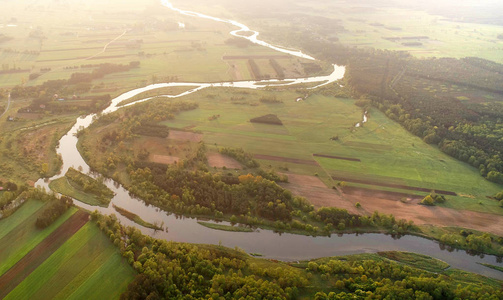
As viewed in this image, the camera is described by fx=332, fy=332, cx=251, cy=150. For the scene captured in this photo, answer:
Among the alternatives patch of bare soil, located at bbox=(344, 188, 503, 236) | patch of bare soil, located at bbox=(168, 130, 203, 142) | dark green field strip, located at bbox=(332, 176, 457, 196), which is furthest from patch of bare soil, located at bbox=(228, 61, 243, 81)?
patch of bare soil, located at bbox=(344, 188, 503, 236)

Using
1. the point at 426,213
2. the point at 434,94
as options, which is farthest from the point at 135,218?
the point at 434,94

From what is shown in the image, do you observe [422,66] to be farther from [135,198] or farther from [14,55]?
[14,55]

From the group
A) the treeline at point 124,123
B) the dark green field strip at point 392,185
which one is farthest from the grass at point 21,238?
the dark green field strip at point 392,185

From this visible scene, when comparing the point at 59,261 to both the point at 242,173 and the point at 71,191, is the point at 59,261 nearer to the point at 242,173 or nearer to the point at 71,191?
the point at 71,191

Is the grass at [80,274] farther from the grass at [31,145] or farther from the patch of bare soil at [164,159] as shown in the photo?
the grass at [31,145]

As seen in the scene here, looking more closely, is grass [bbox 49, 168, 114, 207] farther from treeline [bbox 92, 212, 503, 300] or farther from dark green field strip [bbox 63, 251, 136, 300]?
dark green field strip [bbox 63, 251, 136, 300]
